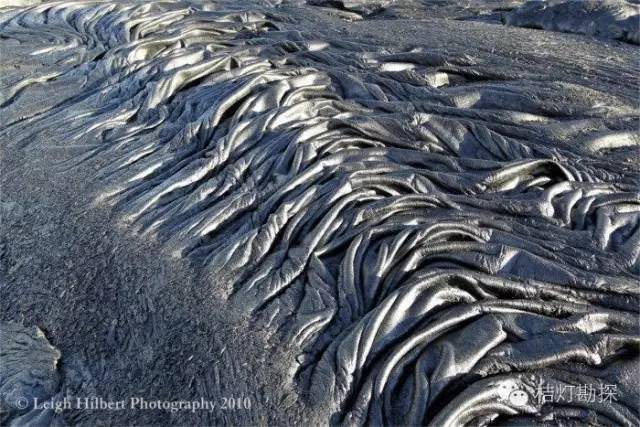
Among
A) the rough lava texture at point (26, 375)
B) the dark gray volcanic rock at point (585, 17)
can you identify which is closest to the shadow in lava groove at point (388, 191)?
the dark gray volcanic rock at point (585, 17)

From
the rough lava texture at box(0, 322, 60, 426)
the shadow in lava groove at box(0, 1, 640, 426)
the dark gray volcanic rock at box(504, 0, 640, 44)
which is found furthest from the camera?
the dark gray volcanic rock at box(504, 0, 640, 44)

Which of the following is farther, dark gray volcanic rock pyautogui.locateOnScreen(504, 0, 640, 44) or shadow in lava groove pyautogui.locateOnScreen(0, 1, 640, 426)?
dark gray volcanic rock pyautogui.locateOnScreen(504, 0, 640, 44)

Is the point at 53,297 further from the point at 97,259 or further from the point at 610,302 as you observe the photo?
the point at 610,302

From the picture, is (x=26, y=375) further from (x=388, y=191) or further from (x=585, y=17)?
(x=585, y=17)


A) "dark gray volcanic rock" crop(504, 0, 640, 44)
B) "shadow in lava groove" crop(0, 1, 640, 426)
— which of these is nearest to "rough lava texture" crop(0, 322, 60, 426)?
"shadow in lava groove" crop(0, 1, 640, 426)

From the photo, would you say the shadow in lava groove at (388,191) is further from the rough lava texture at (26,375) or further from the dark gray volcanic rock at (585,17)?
the rough lava texture at (26,375)

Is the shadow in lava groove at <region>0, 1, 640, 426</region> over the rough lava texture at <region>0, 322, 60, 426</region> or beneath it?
over

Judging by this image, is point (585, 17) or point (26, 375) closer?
point (26, 375)

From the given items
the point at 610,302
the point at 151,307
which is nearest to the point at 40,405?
the point at 151,307

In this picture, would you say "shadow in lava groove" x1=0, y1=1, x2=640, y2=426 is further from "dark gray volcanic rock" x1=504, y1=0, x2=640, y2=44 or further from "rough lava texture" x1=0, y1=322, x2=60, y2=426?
"rough lava texture" x1=0, y1=322, x2=60, y2=426

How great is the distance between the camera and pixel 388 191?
3734 mm

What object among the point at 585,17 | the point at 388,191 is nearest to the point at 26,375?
the point at 388,191

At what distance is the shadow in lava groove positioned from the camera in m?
2.89

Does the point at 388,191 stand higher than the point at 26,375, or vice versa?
the point at 388,191
